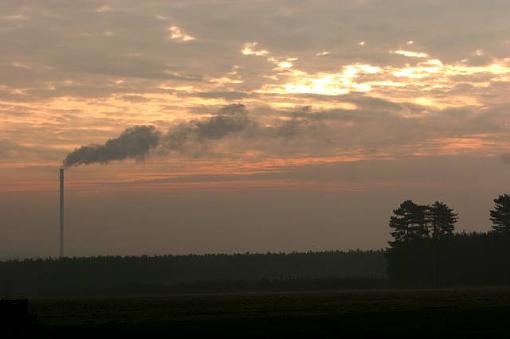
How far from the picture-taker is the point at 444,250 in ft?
534

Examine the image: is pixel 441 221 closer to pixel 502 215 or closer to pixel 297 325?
pixel 502 215

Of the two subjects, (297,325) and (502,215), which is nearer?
(297,325)

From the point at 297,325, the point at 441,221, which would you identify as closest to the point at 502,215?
the point at 441,221

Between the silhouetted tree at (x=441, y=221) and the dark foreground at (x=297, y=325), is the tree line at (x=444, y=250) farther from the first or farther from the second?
the dark foreground at (x=297, y=325)

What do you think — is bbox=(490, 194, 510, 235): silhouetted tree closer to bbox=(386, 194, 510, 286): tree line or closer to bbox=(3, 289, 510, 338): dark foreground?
bbox=(386, 194, 510, 286): tree line

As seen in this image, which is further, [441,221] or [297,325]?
[441,221]

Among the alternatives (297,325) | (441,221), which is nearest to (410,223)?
(441,221)

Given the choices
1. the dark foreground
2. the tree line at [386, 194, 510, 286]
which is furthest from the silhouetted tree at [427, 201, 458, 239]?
the dark foreground

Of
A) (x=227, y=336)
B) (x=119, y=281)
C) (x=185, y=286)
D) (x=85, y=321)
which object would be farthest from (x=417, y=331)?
(x=119, y=281)

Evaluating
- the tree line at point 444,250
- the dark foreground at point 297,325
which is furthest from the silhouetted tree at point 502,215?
the dark foreground at point 297,325

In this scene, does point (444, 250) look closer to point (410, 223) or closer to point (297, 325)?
point (410, 223)

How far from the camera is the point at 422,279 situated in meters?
161

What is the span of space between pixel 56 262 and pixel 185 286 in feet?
154

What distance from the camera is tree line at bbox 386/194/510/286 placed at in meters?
155
